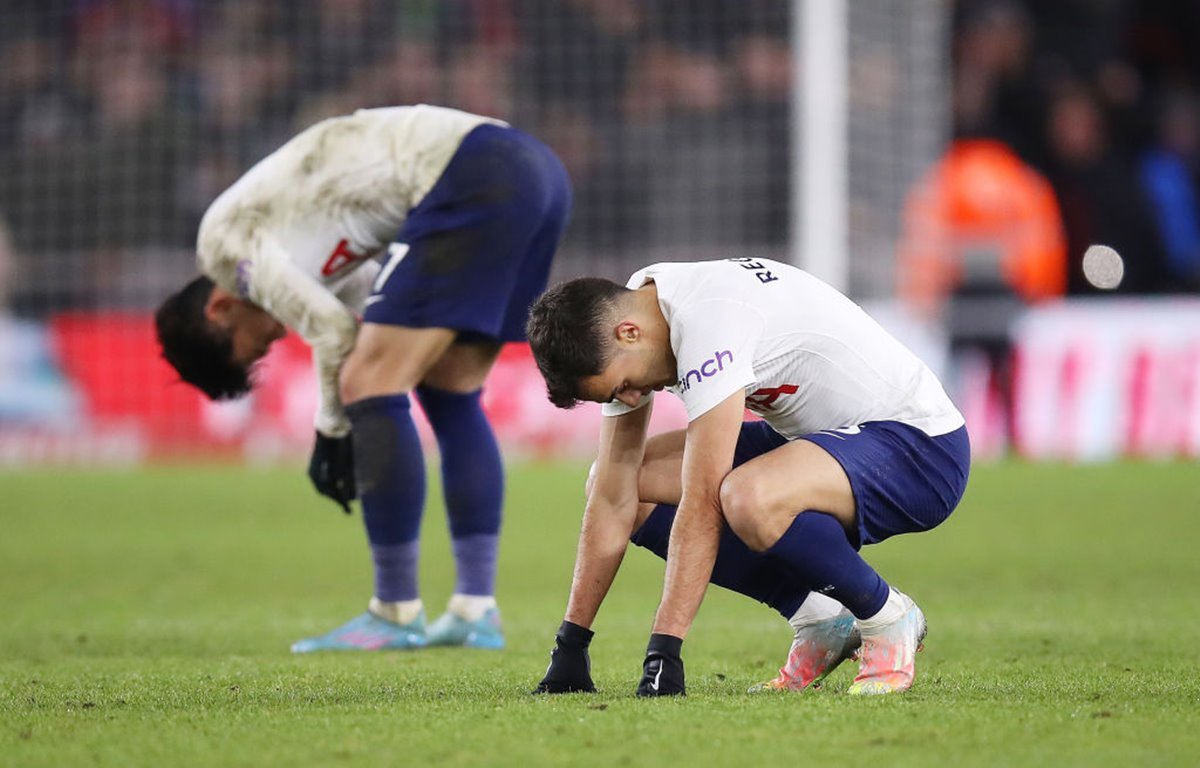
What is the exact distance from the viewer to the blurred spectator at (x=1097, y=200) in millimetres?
16281

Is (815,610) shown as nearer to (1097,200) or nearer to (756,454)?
(756,454)

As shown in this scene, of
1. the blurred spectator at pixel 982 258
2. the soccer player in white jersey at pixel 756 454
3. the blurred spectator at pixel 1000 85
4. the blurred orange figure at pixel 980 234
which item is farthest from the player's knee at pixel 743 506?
the blurred spectator at pixel 1000 85

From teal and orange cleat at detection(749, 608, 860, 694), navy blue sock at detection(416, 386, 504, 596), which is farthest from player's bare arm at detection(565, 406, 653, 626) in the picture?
navy blue sock at detection(416, 386, 504, 596)

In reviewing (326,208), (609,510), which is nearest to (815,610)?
(609,510)

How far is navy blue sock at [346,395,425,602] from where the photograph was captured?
518 cm

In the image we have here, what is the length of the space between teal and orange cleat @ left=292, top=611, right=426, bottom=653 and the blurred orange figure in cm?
948

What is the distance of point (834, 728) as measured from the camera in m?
3.30

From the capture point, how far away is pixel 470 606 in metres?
5.30

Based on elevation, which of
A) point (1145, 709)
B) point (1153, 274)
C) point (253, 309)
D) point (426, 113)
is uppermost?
point (426, 113)

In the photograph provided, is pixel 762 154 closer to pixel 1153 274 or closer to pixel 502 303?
pixel 1153 274

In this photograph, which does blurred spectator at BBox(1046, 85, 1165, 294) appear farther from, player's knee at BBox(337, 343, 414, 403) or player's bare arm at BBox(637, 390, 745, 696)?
player's bare arm at BBox(637, 390, 745, 696)

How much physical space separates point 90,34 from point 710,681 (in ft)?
46.2

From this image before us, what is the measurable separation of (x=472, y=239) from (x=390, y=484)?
2.56 feet

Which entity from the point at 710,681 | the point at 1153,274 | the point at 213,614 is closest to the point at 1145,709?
the point at 710,681
